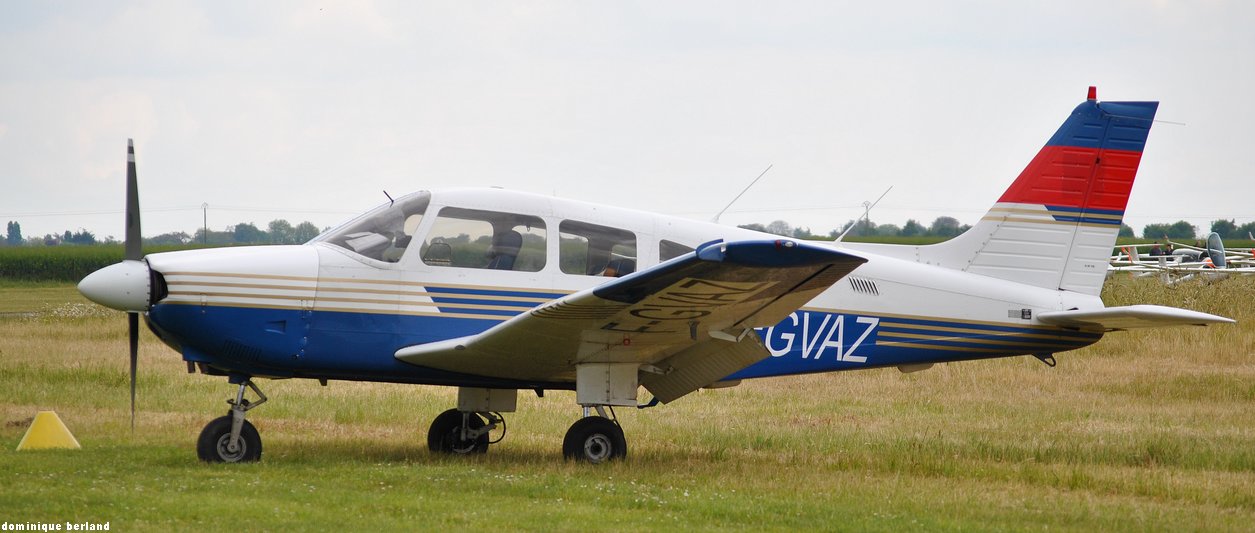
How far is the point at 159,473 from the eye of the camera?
8.29 m

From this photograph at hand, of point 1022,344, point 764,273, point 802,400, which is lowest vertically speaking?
point 802,400

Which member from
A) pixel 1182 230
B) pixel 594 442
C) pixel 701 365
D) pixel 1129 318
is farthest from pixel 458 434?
pixel 1182 230

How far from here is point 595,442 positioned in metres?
9.38

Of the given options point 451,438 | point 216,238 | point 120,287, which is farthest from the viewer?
point 216,238

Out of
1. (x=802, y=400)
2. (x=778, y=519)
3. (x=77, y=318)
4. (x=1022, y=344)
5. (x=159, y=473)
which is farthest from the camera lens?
(x=77, y=318)

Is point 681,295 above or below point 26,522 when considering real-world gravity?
above

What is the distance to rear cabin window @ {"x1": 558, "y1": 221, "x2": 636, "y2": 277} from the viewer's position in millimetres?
9406

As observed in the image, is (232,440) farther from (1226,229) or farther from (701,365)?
(1226,229)

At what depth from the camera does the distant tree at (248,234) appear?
45.3m

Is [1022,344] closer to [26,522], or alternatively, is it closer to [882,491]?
[882,491]

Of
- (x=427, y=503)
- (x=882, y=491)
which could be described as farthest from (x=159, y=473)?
(x=882, y=491)

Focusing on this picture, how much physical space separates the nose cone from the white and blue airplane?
1 cm

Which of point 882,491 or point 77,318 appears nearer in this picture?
point 882,491

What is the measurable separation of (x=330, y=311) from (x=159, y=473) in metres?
1.65
